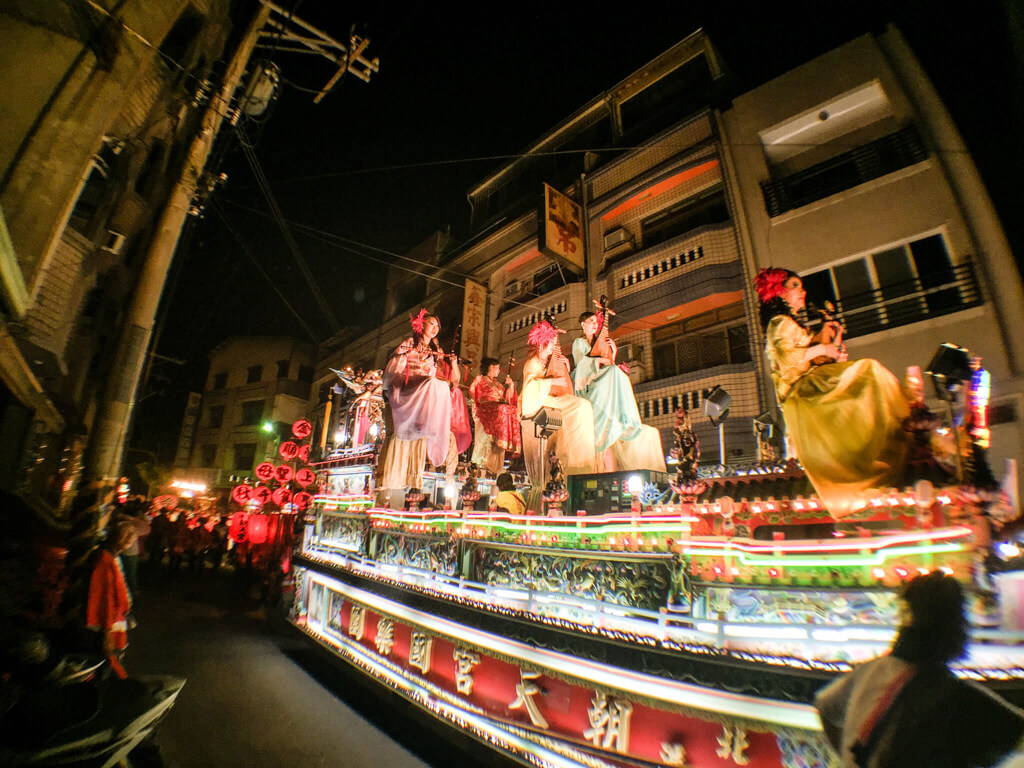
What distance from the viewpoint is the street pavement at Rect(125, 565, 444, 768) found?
5188 mm

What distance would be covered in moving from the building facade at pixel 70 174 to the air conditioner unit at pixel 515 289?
12.0 meters

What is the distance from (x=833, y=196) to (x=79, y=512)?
16.5m

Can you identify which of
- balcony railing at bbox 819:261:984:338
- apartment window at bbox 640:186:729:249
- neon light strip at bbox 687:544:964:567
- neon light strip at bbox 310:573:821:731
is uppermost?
apartment window at bbox 640:186:729:249

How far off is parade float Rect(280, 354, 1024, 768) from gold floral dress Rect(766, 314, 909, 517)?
12 centimetres

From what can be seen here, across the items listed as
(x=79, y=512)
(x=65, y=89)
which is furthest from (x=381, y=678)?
(x=65, y=89)

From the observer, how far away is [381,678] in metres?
6.34

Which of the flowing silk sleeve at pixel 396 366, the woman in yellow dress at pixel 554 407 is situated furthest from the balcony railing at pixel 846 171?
the flowing silk sleeve at pixel 396 366

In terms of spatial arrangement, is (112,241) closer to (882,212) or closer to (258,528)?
(258,528)

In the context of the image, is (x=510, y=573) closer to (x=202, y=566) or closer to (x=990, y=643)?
(x=990, y=643)

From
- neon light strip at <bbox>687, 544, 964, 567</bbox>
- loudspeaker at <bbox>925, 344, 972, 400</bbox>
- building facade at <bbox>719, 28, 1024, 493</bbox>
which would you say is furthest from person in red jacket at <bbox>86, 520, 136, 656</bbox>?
building facade at <bbox>719, 28, 1024, 493</bbox>

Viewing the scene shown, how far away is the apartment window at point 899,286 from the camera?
8992mm

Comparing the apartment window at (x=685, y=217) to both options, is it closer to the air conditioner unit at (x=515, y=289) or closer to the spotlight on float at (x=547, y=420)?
the air conditioner unit at (x=515, y=289)

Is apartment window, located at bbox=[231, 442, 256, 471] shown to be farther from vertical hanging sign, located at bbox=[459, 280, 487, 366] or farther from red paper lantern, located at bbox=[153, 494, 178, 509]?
vertical hanging sign, located at bbox=[459, 280, 487, 366]

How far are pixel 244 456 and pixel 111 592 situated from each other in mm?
35190
